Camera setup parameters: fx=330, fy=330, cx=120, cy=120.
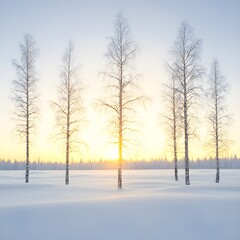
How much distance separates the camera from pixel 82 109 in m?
31.0

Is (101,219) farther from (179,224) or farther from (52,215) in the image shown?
(179,224)

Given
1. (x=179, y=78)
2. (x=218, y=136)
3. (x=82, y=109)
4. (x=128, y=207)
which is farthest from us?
(x=218, y=136)

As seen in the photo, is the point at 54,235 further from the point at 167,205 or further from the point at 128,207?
the point at 167,205

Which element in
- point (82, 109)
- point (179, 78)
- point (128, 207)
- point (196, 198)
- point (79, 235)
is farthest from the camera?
point (82, 109)

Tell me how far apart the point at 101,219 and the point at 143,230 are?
1.82 meters

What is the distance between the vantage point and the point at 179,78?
28.5 meters

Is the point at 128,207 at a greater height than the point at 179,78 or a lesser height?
lesser


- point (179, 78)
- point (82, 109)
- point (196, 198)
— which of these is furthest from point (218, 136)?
point (196, 198)

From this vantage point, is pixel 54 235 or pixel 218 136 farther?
pixel 218 136

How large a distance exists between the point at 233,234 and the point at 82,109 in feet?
69.7

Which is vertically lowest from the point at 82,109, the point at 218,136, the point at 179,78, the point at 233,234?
the point at 233,234

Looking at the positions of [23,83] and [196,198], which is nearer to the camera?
[196,198]

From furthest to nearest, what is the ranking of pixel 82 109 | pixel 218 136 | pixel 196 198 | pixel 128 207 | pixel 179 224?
pixel 218 136
pixel 82 109
pixel 196 198
pixel 128 207
pixel 179 224

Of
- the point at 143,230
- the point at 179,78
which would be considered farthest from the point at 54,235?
the point at 179,78
